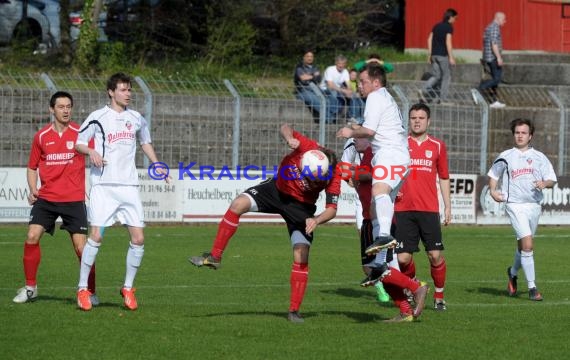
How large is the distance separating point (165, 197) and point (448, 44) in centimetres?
896

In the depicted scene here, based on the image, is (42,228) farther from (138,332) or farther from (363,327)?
(363,327)

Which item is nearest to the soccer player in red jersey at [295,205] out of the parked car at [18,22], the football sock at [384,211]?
the football sock at [384,211]

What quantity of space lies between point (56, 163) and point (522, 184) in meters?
5.41

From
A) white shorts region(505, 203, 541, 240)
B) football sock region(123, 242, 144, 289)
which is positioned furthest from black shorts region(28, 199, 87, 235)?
white shorts region(505, 203, 541, 240)

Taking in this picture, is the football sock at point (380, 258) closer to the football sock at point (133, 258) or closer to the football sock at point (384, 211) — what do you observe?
the football sock at point (384, 211)

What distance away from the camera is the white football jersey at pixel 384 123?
10984 millimetres

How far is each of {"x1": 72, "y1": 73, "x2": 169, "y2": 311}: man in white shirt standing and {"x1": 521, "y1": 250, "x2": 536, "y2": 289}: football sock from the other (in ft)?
15.4

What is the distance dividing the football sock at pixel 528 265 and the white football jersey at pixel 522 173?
654mm

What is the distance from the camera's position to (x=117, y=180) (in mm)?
11742

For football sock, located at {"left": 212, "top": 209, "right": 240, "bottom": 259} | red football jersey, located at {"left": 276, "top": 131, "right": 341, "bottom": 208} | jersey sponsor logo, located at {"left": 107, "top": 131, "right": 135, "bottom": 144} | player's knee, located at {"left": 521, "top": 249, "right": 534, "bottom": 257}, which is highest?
jersey sponsor logo, located at {"left": 107, "top": 131, "right": 135, "bottom": 144}

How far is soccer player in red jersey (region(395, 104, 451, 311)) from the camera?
1273 centimetres

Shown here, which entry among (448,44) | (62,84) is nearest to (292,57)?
(448,44)

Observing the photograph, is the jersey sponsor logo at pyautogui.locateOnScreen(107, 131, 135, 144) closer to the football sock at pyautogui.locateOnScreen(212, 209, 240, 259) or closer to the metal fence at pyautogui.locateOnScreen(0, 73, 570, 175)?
the football sock at pyautogui.locateOnScreen(212, 209, 240, 259)

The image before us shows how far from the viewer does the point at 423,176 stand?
12.9 m
